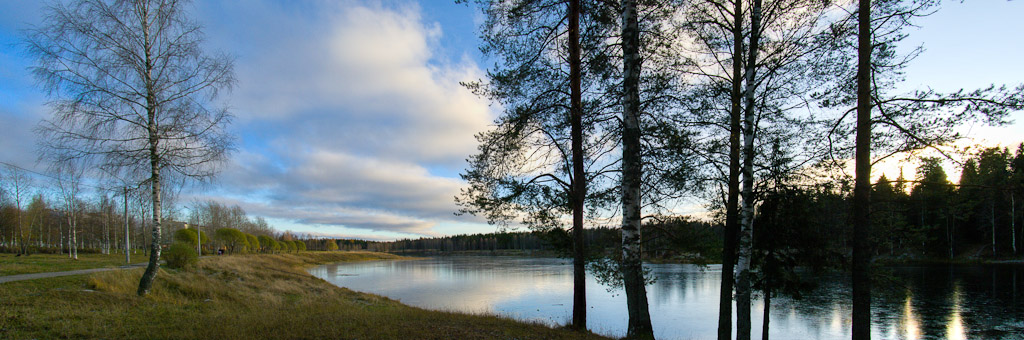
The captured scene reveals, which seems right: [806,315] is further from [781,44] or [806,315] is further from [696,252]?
[781,44]

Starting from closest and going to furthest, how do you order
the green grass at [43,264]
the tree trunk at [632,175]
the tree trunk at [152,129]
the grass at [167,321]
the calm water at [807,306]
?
the grass at [167,321]
the tree trunk at [632,175]
the tree trunk at [152,129]
the calm water at [807,306]
the green grass at [43,264]

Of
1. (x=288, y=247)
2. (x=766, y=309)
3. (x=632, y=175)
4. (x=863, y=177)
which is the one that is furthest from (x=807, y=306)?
(x=288, y=247)

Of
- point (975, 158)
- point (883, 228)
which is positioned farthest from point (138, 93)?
point (883, 228)

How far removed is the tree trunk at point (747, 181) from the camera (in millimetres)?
9664

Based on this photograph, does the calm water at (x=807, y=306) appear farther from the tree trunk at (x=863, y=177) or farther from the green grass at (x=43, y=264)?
the green grass at (x=43, y=264)

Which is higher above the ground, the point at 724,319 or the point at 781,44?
the point at 781,44

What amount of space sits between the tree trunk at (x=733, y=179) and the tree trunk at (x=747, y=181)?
22cm

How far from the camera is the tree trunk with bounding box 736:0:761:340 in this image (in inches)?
380

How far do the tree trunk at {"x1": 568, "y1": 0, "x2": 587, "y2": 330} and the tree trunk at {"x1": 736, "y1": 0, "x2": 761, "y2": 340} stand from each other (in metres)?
3.35

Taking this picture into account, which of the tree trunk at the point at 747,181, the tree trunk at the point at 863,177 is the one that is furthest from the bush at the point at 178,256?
the tree trunk at the point at 863,177

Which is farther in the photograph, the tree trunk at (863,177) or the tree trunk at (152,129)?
the tree trunk at (152,129)

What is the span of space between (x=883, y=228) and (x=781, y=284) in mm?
A: 4439

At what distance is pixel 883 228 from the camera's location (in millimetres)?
11297

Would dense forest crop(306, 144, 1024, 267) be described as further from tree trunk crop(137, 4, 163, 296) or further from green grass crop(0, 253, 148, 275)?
green grass crop(0, 253, 148, 275)
